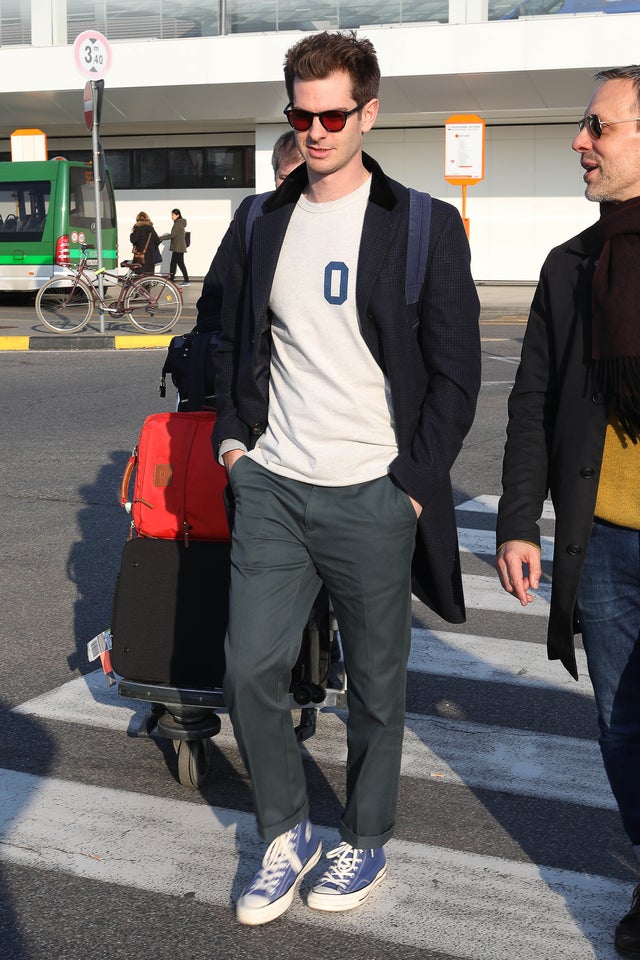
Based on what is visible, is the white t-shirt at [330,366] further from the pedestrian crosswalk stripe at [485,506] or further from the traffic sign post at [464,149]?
the traffic sign post at [464,149]

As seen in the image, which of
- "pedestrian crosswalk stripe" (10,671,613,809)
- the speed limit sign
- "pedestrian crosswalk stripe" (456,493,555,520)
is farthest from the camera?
the speed limit sign

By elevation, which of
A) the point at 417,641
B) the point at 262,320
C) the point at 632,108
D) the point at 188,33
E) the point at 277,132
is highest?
the point at 188,33

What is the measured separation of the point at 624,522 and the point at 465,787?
4.60 feet

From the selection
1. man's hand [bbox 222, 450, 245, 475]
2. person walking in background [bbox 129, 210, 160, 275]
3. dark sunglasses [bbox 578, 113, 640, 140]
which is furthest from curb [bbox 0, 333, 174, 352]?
dark sunglasses [bbox 578, 113, 640, 140]

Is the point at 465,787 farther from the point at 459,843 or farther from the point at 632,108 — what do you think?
the point at 632,108

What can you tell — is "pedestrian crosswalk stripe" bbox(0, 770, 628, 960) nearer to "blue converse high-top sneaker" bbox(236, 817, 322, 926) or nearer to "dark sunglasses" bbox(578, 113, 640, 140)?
"blue converse high-top sneaker" bbox(236, 817, 322, 926)

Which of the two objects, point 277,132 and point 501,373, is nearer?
point 501,373

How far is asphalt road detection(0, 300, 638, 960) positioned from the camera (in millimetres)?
2984

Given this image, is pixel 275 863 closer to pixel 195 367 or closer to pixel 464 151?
pixel 195 367

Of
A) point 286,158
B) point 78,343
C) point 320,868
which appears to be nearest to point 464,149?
point 78,343

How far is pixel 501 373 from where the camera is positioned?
1433cm

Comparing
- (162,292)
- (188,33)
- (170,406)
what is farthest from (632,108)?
(188,33)

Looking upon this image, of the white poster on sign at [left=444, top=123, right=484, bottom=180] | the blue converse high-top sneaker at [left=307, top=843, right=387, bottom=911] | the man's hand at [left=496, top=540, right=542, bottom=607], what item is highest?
the white poster on sign at [left=444, top=123, right=484, bottom=180]

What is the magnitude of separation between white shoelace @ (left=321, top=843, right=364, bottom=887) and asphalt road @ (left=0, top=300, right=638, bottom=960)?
0.09m
